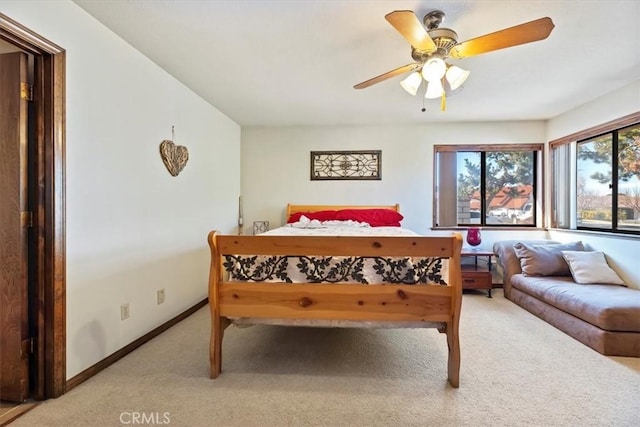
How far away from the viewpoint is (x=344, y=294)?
1.89 meters

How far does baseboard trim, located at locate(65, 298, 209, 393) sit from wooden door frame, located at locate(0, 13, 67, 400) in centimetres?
11

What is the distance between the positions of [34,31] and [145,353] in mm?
2157

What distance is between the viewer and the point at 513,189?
440cm

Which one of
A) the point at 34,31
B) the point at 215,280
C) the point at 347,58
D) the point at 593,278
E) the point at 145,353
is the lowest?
the point at 145,353

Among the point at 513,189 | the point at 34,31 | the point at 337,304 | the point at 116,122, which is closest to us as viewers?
the point at 34,31

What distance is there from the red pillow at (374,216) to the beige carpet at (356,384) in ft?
5.37

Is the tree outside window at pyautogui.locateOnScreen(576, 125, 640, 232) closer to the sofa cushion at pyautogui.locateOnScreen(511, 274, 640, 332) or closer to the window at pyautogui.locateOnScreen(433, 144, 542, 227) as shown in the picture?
the window at pyautogui.locateOnScreen(433, 144, 542, 227)

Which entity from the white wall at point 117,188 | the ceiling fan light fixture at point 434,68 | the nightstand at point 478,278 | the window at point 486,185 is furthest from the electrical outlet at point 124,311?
the window at point 486,185

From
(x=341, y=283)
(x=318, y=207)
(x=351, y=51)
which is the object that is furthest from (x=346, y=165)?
(x=341, y=283)

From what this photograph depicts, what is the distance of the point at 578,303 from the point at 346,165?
3026mm

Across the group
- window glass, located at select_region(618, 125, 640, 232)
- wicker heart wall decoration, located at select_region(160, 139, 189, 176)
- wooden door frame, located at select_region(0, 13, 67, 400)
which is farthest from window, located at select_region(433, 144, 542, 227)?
wooden door frame, located at select_region(0, 13, 67, 400)

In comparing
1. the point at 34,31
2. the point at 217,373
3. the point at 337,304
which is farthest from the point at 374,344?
the point at 34,31

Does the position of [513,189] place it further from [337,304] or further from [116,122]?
[116,122]

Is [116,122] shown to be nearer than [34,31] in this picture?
No
